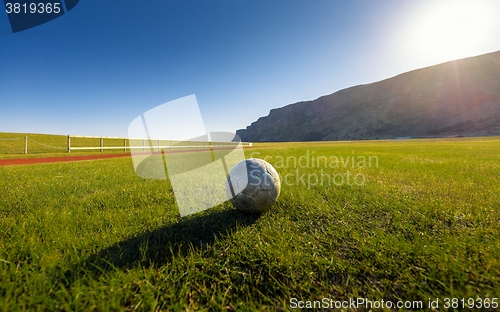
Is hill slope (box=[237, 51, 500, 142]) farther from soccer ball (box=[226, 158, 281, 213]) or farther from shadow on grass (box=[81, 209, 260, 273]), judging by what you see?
shadow on grass (box=[81, 209, 260, 273])

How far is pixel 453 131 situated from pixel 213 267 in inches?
3998

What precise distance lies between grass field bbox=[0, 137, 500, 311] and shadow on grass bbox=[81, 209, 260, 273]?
1 centimetres

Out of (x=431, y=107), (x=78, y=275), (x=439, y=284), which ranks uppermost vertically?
(x=431, y=107)

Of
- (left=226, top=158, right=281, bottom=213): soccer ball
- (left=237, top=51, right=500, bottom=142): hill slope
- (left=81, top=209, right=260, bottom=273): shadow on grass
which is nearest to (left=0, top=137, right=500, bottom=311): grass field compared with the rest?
(left=81, top=209, right=260, bottom=273): shadow on grass

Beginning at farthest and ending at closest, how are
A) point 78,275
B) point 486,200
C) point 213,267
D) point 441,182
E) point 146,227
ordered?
1. point 441,182
2. point 486,200
3. point 146,227
4. point 213,267
5. point 78,275

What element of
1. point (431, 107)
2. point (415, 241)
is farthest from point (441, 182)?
point (431, 107)

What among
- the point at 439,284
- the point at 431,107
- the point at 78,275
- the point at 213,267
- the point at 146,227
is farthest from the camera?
the point at 431,107

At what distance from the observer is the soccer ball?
2480 millimetres

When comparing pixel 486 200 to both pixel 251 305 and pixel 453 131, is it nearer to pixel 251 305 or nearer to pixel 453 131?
pixel 251 305

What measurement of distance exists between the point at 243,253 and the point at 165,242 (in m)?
0.78

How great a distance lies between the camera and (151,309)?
47.6 inches

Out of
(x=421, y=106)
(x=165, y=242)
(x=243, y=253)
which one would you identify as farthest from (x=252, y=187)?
(x=421, y=106)

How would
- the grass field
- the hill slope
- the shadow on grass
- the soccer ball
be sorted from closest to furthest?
the grass field
the shadow on grass
the soccer ball
the hill slope

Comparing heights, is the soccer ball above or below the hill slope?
below
